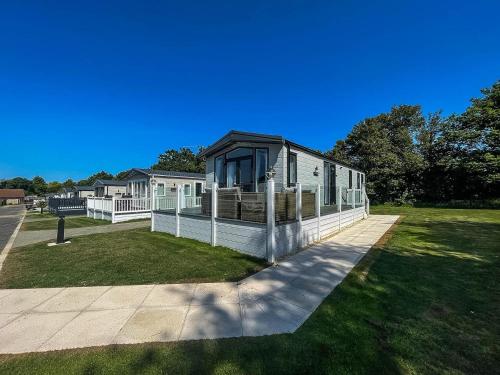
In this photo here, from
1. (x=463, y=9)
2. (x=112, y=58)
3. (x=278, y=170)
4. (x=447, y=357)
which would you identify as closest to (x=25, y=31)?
(x=112, y=58)

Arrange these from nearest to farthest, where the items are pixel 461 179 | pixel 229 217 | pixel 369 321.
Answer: pixel 369 321 < pixel 229 217 < pixel 461 179

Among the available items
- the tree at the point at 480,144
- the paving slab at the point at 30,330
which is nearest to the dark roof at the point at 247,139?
the paving slab at the point at 30,330

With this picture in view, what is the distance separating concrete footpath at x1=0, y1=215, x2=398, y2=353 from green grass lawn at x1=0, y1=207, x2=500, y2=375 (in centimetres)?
21

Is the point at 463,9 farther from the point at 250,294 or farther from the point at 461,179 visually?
the point at 461,179

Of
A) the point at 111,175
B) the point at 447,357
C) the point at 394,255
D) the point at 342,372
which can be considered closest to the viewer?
the point at 342,372

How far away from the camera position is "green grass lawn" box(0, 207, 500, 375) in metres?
2.35

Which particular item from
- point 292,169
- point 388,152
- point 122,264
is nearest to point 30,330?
point 122,264

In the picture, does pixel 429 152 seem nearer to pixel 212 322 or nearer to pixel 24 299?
pixel 212 322

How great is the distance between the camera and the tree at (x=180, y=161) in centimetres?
4756

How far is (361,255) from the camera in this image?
6336 millimetres

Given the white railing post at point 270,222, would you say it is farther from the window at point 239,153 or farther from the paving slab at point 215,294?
the window at point 239,153

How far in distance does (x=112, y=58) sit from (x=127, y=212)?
9.61 meters

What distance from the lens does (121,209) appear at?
15.0 metres

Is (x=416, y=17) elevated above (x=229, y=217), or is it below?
above
